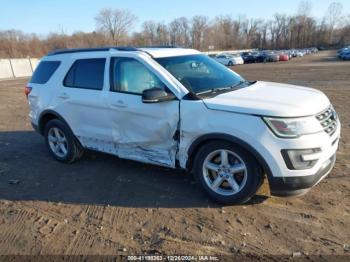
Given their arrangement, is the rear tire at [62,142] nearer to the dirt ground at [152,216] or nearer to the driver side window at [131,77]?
the dirt ground at [152,216]

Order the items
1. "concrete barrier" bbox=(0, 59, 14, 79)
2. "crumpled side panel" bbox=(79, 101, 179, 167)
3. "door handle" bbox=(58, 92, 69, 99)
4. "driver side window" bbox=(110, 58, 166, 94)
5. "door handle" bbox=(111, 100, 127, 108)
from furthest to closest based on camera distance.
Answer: "concrete barrier" bbox=(0, 59, 14, 79) → "door handle" bbox=(58, 92, 69, 99) → "door handle" bbox=(111, 100, 127, 108) → "driver side window" bbox=(110, 58, 166, 94) → "crumpled side panel" bbox=(79, 101, 179, 167)

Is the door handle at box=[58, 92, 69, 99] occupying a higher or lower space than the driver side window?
lower

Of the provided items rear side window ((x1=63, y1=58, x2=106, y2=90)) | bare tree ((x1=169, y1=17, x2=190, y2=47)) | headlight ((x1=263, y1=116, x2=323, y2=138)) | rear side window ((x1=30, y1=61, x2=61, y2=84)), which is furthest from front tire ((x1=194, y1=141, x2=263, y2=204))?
bare tree ((x1=169, y1=17, x2=190, y2=47))

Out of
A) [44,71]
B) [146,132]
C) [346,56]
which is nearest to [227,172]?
[146,132]

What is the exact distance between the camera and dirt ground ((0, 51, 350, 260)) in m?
3.63

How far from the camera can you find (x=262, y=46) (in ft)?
463

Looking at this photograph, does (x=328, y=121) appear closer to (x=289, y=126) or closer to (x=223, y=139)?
(x=289, y=126)

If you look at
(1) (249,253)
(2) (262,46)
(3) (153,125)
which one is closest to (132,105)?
(3) (153,125)

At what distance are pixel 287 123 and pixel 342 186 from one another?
5.44 feet

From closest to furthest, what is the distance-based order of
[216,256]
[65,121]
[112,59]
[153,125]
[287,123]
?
[216,256]
[287,123]
[153,125]
[112,59]
[65,121]

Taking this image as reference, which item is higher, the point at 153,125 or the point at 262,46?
the point at 153,125

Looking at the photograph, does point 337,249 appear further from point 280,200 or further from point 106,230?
point 106,230

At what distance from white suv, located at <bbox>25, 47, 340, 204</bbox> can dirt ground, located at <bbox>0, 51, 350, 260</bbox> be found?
36 centimetres

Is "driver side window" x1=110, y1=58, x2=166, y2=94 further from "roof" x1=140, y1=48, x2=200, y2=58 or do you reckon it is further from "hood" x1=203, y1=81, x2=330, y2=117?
"hood" x1=203, y1=81, x2=330, y2=117
